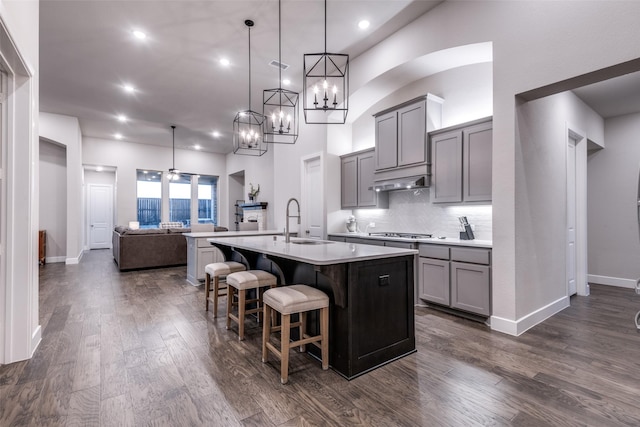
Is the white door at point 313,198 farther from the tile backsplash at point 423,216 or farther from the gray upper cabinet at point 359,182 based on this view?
the tile backsplash at point 423,216

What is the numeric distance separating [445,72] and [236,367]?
4490 mm

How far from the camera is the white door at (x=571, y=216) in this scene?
4312 millimetres

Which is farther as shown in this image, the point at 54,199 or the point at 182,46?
the point at 54,199

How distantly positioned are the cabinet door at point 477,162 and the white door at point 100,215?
39.1 ft

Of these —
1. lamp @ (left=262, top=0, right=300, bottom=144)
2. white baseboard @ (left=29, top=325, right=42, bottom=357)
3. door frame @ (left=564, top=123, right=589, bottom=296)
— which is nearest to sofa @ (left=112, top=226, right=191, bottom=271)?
lamp @ (left=262, top=0, right=300, bottom=144)

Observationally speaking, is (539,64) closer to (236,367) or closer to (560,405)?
(560,405)

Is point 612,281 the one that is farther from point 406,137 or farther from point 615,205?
point 406,137

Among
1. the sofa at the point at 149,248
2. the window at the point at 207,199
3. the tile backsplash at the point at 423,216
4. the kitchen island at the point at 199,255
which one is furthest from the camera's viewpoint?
the window at the point at 207,199

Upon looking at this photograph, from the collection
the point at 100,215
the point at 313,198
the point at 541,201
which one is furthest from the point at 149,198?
the point at 541,201

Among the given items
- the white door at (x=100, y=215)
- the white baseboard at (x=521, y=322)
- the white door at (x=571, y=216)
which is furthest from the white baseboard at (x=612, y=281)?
the white door at (x=100, y=215)

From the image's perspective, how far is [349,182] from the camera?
5406 millimetres

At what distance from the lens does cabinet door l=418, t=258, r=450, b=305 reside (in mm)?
3645

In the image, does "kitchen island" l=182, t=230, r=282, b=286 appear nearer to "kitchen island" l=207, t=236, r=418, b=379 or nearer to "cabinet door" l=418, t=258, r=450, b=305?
"kitchen island" l=207, t=236, r=418, b=379

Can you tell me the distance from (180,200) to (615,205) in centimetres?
1142
